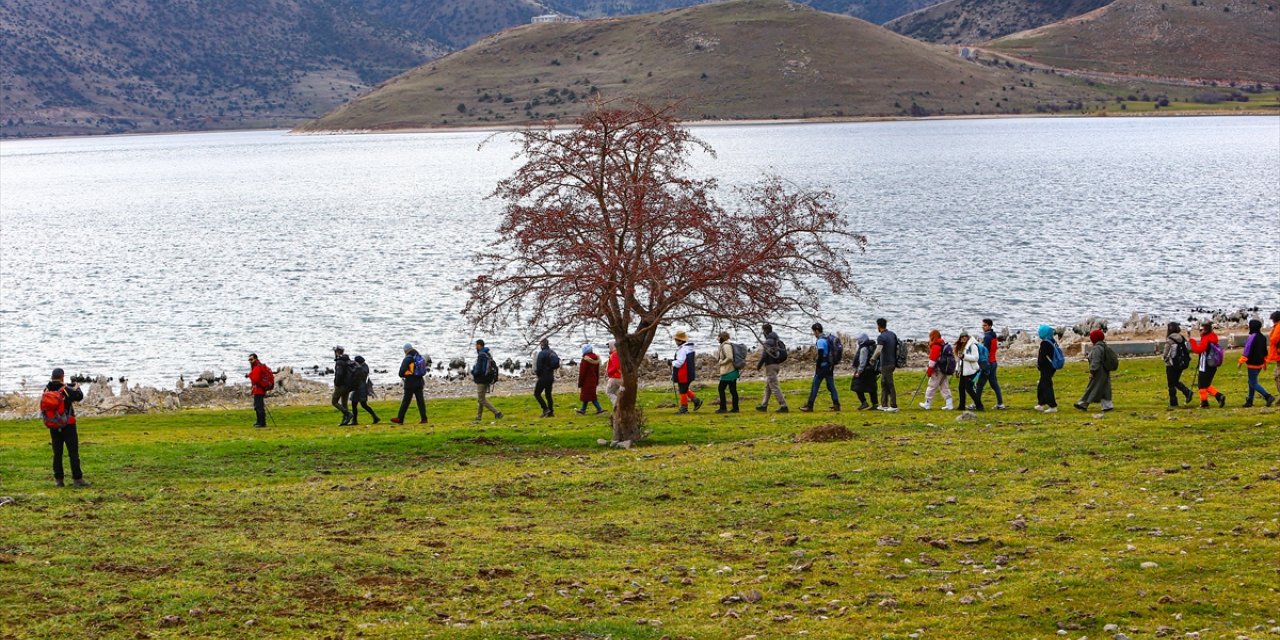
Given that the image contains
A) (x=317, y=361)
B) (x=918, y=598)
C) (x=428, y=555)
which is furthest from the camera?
(x=317, y=361)

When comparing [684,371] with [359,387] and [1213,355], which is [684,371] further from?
[1213,355]

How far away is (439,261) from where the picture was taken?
89250 mm

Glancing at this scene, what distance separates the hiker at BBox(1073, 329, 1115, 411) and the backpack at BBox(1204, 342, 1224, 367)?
1.85 metres

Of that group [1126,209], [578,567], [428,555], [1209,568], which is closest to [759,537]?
[578,567]

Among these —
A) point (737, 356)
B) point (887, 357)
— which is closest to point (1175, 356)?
point (887, 357)

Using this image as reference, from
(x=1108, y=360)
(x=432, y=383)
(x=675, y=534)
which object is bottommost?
(x=675, y=534)

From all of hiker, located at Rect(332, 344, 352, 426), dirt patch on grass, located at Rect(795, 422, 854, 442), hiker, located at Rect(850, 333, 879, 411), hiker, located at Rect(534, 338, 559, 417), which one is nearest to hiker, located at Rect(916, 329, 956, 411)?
hiker, located at Rect(850, 333, 879, 411)

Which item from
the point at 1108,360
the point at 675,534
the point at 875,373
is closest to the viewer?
the point at 675,534

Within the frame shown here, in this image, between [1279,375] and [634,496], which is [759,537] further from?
[1279,375]

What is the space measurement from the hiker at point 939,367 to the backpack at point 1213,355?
526cm

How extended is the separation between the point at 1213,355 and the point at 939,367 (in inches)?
227

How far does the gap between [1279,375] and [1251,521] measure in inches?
409

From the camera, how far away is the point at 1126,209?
4422 inches

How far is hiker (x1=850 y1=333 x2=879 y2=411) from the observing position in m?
30.5
